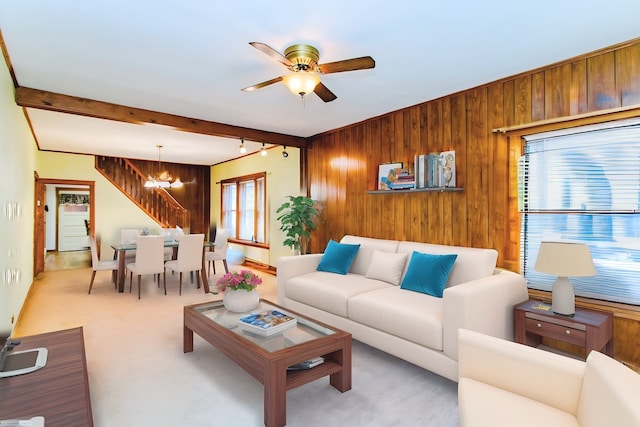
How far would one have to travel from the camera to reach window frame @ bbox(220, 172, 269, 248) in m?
7.29

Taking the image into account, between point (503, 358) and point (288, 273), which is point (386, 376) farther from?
point (288, 273)

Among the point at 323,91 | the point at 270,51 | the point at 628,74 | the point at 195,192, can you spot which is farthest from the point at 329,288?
the point at 195,192

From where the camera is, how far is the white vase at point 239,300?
2.88 metres

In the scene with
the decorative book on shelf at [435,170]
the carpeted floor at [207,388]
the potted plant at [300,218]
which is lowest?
the carpeted floor at [207,388]

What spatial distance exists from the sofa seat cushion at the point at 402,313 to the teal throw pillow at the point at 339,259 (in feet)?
2.80

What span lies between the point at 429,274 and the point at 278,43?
7.60 feet

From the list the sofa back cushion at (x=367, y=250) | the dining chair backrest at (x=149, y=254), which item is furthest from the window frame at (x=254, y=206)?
the sofa back cushion at (x=367, y=250)

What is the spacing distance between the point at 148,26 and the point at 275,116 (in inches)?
88.9

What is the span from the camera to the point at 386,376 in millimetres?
2611

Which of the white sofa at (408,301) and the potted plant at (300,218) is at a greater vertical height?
the potted plant at (300,218)

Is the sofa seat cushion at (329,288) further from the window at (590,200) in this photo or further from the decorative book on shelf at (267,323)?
the window at (590,200)

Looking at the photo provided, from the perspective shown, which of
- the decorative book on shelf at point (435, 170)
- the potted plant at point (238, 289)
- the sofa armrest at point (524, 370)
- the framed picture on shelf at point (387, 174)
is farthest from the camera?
the framed picture on shelf at point (387, 174)

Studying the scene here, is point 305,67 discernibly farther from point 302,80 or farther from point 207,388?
point 207,388

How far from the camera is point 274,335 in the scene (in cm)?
239
